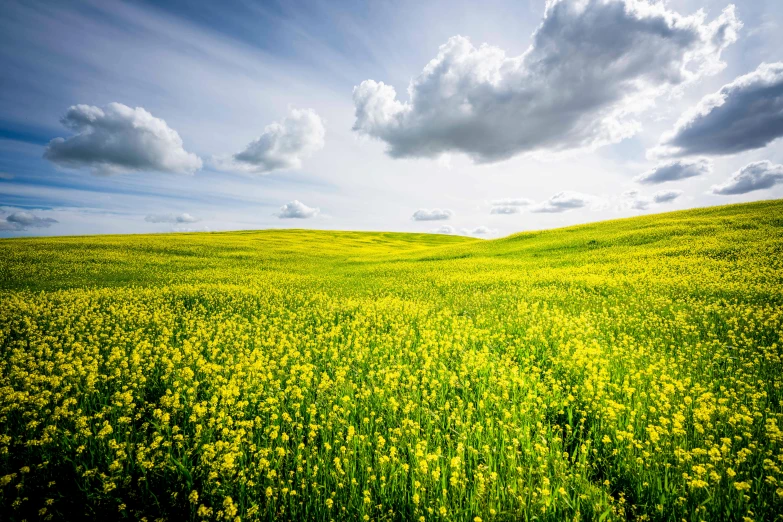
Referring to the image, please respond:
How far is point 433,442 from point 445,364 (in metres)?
2.44

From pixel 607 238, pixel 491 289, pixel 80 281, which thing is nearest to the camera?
pixel 491 289

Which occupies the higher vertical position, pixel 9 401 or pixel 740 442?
pixel 9 401

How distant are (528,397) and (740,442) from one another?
2.50 meters

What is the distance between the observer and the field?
3314 millimetres

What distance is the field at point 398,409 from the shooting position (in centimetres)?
331

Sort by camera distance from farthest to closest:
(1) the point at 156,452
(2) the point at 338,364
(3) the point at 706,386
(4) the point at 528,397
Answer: (2) the point at 338,364 → (3) the point at 706,386 → (4) the point at 528,397 → (1) the point at 156,452

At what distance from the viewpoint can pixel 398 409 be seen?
4957 millimetres

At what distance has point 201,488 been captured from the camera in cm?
359

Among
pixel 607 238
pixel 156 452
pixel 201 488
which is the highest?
pixel 607 238

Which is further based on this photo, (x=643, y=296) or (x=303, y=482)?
(x=643, y=296)

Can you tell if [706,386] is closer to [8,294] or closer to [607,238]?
[8,294]

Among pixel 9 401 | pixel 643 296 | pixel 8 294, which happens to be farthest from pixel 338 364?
pixel 8 294

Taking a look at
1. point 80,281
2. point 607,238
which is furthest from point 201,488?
point 607,238

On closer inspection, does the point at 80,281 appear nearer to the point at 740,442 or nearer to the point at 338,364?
the point at 338,364
